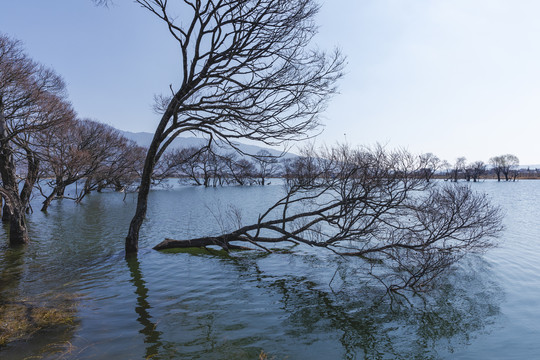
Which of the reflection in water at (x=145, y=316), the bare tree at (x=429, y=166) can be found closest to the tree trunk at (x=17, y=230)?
the reflection in water at (x=145, y=316)

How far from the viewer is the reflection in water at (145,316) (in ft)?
20.9

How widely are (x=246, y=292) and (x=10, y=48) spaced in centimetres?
1804

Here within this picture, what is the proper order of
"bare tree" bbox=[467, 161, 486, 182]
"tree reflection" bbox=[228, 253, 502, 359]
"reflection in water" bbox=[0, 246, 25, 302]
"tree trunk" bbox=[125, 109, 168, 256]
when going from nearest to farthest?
"tree reflection" bbox=[228, 253, 502, 359] < "reflection in water" bbox=[0, 246, 25, 302] < "tree trunk" bbox=[125, 109, 168, 256] < "bare tree" bbox=[467, 161, 486, 182]

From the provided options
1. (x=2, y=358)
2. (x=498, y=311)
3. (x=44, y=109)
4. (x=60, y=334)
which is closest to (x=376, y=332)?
(x=498, y=311)

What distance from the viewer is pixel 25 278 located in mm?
11148

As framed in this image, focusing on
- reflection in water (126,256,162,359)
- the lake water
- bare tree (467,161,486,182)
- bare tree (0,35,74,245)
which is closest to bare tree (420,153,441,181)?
the lake water

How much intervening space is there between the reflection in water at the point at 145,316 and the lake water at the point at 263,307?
0.04m

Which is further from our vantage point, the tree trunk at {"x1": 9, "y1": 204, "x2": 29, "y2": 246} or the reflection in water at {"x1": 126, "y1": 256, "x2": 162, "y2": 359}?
the tree trunk at {"x1": 9, "y1": 204, "x2": 29, "y2": 246}

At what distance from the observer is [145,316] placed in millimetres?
7941

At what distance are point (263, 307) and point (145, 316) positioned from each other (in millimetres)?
3150

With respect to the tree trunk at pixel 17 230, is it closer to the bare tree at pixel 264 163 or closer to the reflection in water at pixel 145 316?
the reflection in water at pixel 145 316

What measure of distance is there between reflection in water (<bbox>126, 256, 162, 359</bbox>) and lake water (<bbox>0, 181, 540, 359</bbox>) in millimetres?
39

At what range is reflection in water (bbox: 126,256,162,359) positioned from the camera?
6.37 meters

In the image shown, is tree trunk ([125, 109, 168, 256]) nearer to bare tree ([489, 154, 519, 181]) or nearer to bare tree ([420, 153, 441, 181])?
bare tree ([420, 153, 441, 181])
